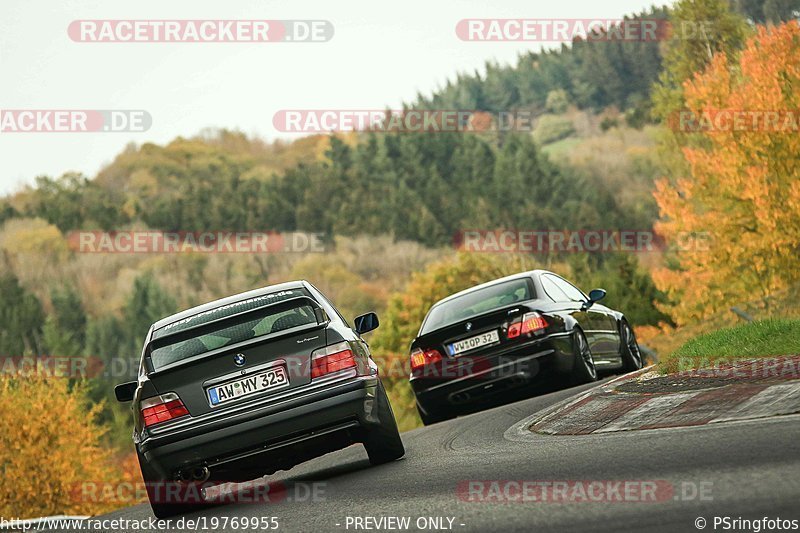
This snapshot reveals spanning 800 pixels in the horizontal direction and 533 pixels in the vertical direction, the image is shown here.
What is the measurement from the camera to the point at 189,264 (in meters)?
144

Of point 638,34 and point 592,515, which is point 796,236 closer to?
point 592,515

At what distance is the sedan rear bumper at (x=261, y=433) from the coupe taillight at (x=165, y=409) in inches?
4.4

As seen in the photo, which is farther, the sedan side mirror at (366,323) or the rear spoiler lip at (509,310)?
the rear spoiler lip at (509,310)

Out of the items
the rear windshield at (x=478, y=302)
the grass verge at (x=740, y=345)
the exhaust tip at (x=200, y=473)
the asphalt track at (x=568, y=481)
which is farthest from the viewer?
the rear windshield at (x=478, y=302)

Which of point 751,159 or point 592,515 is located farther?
point 751,159

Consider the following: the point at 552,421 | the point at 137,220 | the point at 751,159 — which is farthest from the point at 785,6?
the point at 552,421

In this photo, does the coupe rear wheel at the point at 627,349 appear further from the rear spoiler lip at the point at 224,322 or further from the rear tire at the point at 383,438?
the rear spoiler lip at the point at 224,322

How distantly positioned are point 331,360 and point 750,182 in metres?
28.3

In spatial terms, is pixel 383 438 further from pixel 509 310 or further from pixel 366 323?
pixel 509 310

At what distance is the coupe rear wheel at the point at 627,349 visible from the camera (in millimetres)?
17031

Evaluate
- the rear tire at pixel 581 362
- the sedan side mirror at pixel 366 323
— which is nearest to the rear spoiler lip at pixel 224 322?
the sedan side mirror at pixel 366 323

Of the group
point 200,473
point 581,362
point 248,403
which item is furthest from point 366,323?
point 581,362

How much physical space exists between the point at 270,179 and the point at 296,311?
154 metres

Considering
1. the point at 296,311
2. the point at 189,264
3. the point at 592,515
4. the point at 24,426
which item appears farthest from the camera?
the point at 189,264
